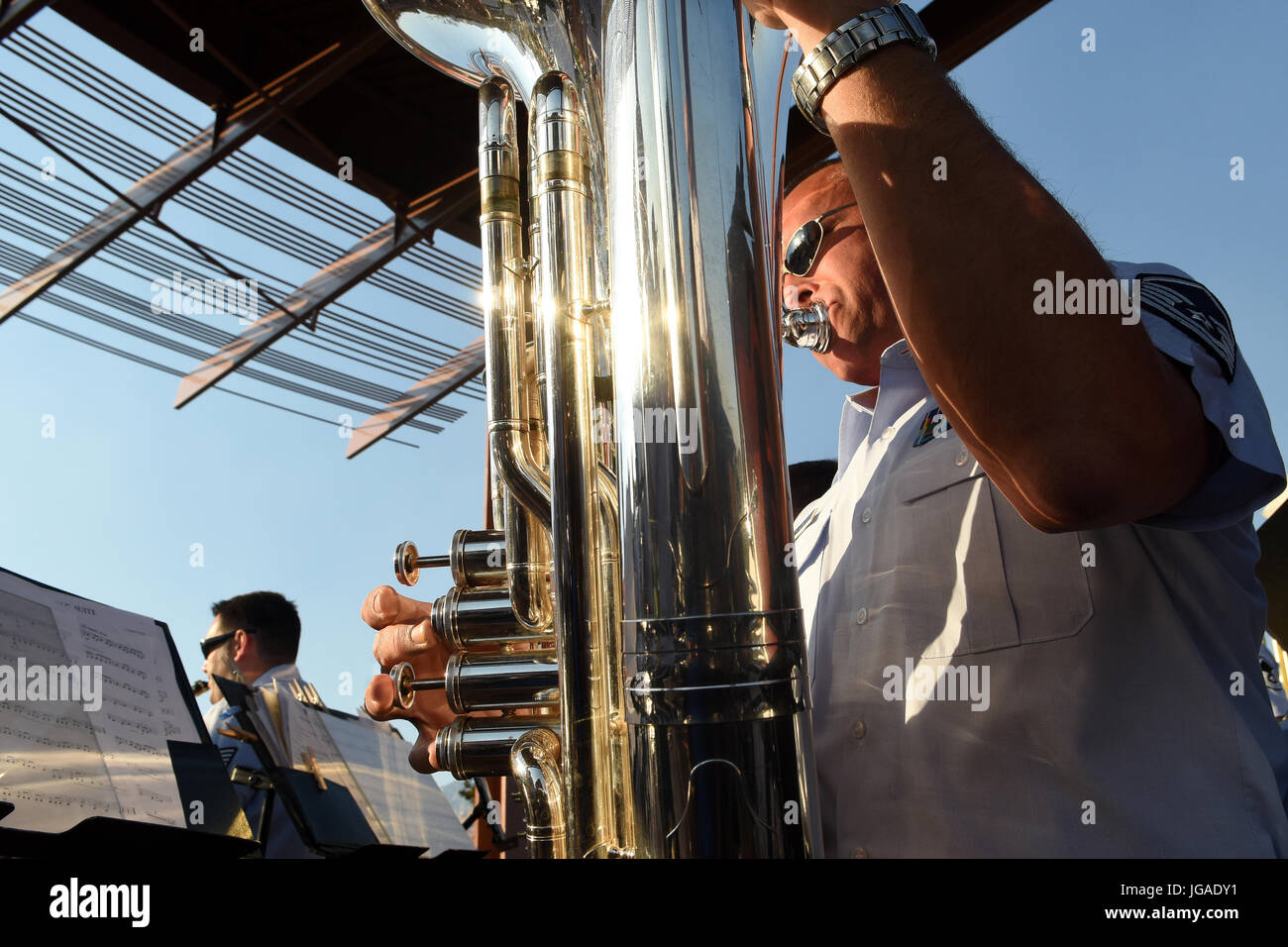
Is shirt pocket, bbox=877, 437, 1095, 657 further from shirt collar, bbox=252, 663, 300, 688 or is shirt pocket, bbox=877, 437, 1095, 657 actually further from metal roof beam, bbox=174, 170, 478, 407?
metal roof beam, bbox=174, 170, 478, 407

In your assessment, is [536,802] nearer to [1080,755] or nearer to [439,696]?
[1080,755]

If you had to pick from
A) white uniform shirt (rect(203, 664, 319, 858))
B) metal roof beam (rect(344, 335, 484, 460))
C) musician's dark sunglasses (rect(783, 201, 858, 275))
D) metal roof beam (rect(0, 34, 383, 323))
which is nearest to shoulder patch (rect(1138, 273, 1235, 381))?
musician's dark sunglasses (rect(783, 201, 858, 275))

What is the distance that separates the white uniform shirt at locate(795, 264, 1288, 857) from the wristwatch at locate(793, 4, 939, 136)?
0.26 m

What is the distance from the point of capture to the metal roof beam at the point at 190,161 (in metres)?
4.76

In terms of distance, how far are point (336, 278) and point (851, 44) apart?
6.16 meters

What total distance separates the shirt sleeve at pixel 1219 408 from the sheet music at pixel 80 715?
0.91m

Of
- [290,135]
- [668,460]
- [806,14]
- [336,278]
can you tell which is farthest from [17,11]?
[668,460]

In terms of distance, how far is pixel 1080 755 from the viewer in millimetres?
711

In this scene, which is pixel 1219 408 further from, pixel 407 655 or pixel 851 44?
pixel 407 655

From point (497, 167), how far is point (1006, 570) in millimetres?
558

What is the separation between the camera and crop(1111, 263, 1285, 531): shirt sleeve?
0.59m

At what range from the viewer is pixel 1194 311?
0.65m
